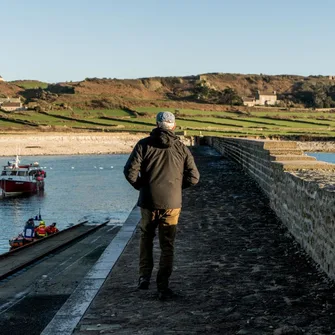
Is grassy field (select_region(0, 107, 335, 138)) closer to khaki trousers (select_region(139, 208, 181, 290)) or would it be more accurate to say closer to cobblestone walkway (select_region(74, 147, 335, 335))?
cobblestone walkway (select_region(74, 147, 335, 335))

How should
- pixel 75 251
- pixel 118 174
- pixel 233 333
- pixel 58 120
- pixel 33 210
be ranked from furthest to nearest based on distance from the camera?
pixel 58 120 < pixel 118 174 < pixel 33 210 < pixel 75 251 < pixel 233 333

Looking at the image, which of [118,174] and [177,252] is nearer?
[177,252]

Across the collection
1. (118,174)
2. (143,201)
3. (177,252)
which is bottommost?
(118,174)

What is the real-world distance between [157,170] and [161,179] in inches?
4.1

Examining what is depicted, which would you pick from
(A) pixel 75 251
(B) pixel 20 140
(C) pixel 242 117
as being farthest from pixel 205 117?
(A) pixel 75 251

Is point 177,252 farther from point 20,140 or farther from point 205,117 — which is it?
point 205,117

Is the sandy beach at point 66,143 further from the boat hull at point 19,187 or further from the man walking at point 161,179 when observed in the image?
the man walking at point 161,179

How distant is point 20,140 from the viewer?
312 feet

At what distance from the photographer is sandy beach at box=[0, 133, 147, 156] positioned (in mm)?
92725

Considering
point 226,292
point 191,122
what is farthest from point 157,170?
point 191,122

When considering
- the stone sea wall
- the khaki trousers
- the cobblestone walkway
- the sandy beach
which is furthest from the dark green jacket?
the sandy beach

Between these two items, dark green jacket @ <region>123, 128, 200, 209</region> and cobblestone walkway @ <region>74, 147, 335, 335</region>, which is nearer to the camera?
cobblestone walkway @ <region>74, 147, 335, 335</region>

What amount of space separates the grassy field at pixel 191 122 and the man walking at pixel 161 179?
83.7 m

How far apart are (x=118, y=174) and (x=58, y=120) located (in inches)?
2437
